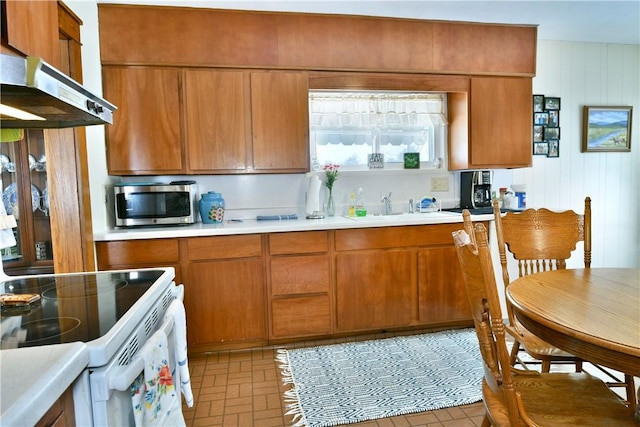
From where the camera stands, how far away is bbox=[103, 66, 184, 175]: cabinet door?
9.17 feet

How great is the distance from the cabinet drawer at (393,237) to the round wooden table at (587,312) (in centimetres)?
132

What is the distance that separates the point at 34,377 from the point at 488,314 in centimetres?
108

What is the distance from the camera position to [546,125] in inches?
153

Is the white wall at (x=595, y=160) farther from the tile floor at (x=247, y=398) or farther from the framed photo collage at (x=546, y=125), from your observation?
the tile floor at (x=247, y=398)

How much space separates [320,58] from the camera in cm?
303

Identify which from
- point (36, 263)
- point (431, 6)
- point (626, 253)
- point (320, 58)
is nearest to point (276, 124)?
point (320, 58)

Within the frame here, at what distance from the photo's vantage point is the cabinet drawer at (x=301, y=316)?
113 inches

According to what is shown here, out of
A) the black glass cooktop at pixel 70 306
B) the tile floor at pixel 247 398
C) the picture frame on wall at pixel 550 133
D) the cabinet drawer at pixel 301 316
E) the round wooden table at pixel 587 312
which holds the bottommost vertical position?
the tile floor at pixel 247 398

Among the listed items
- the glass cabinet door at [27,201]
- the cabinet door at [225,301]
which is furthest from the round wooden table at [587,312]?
the glass cabinet door at [27,201]

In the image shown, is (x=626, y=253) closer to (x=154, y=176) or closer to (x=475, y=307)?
(x=475, y=307)

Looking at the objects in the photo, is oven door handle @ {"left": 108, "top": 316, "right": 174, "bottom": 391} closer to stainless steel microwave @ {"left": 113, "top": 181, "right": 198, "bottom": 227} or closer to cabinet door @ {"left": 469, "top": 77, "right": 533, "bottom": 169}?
stainless steel microwave @ {"left": 113, "top": 181, "right": 198, "bottom": 227}

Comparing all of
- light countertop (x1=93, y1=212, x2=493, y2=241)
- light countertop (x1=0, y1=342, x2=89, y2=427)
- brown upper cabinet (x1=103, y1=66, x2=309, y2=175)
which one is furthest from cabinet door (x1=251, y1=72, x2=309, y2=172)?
light countertop (x1=0, y1=342, x2=89, y2=427)

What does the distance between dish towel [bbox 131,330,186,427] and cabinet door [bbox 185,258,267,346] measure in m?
1.62

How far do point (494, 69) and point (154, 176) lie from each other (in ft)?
9.41
